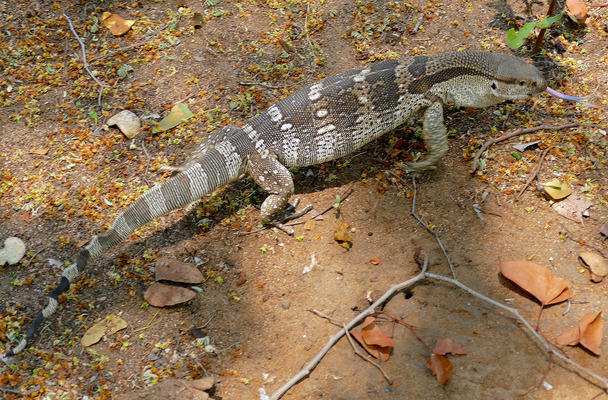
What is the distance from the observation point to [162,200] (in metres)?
5.10

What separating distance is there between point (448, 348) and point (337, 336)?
940 millimetres

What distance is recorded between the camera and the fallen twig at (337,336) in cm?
393

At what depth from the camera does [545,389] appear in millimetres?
3641

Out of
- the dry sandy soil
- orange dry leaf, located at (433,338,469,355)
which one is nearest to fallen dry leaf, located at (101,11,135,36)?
the dry sandy soil

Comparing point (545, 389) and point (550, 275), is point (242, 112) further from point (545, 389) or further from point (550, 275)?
point (545, 389)

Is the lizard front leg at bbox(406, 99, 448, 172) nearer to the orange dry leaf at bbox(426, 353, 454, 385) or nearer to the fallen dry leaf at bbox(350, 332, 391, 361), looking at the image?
the fallen dry leaf at bbox(350, 332, 391, 361)

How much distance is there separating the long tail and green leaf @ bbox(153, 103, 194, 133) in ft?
4.04

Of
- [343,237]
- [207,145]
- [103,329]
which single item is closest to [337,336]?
[343,237]

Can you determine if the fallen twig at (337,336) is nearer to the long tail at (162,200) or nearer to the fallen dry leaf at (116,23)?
the long tail at (162,200)

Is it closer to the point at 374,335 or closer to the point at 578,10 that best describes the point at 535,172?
the point at 374,335

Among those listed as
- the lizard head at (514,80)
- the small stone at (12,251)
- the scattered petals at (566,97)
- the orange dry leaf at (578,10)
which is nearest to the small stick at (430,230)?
the lizard head at (514,80)

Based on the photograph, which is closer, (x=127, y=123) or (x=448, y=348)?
(x=448, y=348)

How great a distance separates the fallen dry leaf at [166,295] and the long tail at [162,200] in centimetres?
68

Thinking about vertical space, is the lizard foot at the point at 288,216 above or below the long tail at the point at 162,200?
below
